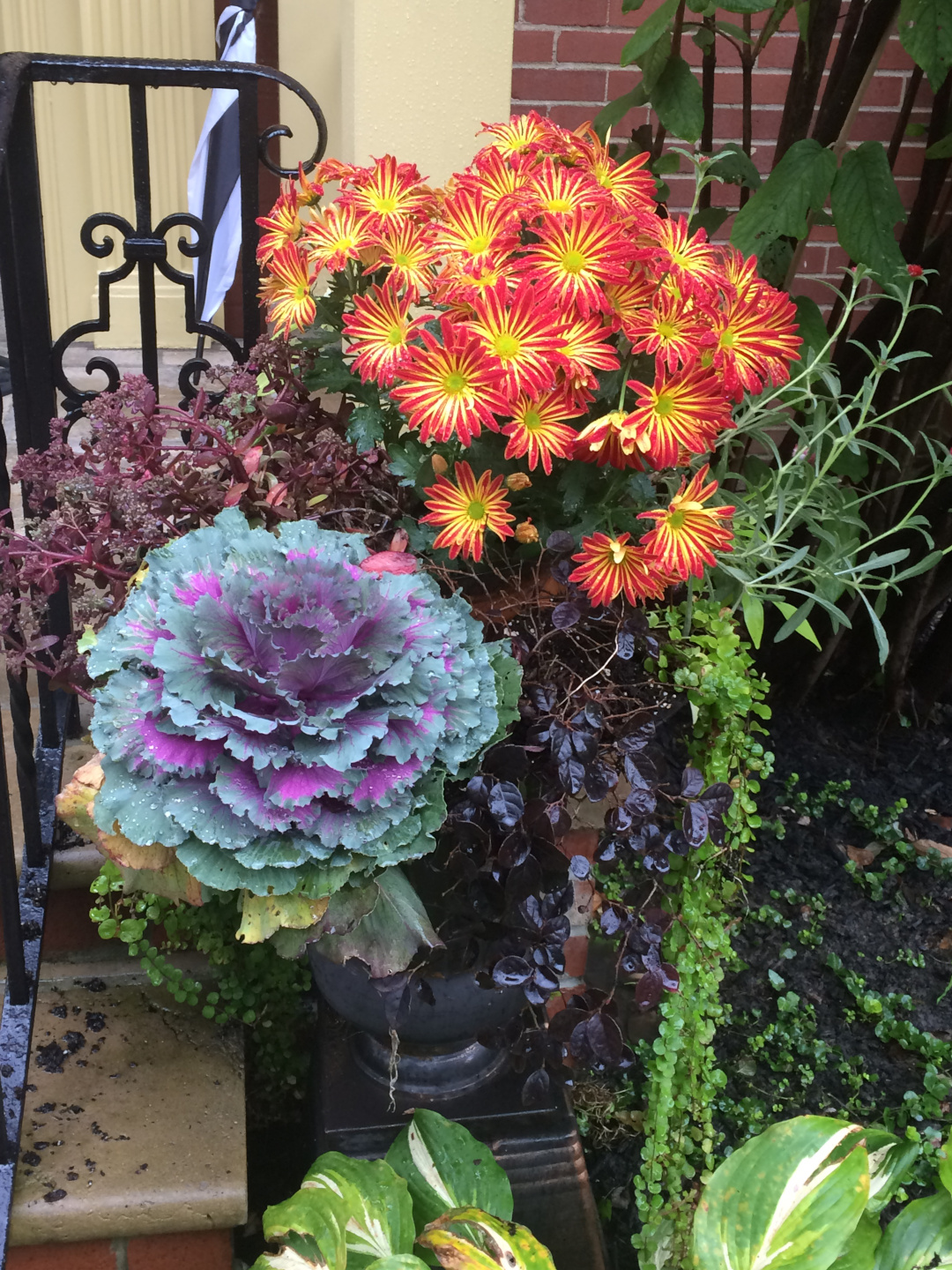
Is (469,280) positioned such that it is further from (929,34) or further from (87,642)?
(929,34)

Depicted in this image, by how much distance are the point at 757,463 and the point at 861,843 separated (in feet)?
3.07

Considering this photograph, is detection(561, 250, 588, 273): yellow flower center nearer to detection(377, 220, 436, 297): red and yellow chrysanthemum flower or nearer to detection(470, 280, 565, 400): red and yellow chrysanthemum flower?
detection(470, 280, 565, 400): red and yellow chrysanthemum flower

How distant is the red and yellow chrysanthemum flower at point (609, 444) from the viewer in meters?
1.01

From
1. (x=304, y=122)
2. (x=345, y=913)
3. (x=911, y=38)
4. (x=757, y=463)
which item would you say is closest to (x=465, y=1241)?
(x=345, y=913)

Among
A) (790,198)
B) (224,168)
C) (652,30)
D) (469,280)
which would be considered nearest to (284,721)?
(469,280)

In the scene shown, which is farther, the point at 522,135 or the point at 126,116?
the point at 126,116

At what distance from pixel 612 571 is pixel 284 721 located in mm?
366

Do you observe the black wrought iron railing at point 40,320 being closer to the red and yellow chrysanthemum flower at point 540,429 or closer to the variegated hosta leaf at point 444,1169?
the variegated hosta leaf at point 444,1169

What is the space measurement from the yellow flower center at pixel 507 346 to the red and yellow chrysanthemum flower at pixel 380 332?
111 mm

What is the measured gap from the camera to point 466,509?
109cm

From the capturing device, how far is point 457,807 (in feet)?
3.61

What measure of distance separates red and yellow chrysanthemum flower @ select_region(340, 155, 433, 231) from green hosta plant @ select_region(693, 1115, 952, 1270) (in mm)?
1136

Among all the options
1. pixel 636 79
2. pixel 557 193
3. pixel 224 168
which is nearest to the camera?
pixel 557 193

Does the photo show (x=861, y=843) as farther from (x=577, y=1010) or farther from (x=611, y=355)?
(x=611, y=355)
